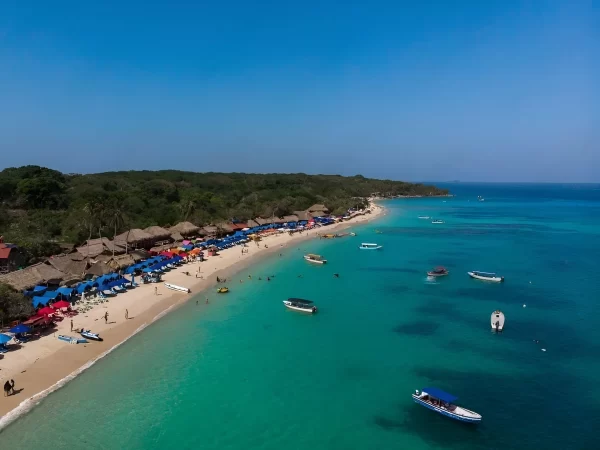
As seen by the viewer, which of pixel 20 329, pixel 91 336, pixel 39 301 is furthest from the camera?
pixel 39 301

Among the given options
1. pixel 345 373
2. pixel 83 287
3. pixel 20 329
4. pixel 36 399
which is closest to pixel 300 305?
pixel 345 373

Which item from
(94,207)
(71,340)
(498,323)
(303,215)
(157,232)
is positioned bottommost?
(71,340)

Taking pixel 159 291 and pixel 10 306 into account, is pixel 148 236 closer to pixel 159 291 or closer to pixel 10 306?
pixel 159 291

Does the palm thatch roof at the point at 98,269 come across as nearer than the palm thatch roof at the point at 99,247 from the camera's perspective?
Yes

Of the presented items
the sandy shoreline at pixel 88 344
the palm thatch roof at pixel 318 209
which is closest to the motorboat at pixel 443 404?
the sandy shoreline at pixel 88 344

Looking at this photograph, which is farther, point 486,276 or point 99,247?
point 99,247

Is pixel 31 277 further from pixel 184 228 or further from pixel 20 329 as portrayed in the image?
pixel 184 228

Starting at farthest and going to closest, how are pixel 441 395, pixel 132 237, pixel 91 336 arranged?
1. pixel 132 237
2. pixel 91 336
3. pixel 441 395

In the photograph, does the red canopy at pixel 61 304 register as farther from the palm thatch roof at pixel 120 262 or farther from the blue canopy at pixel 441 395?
the blue canopy at pixel 441 395
